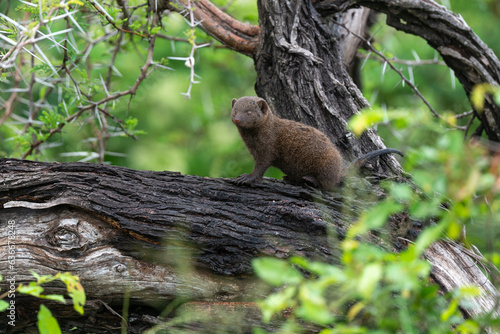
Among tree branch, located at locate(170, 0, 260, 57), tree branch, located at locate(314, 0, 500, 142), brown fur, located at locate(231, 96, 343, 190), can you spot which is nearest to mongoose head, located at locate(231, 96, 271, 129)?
brown fur, located at locate(231, 96, 343, 190)

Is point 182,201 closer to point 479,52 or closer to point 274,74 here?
point 274,74

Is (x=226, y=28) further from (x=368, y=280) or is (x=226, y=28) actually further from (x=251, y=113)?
(x=368, y=280)

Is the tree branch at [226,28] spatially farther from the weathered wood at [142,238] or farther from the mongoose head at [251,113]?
the weathered wood at [142,238]

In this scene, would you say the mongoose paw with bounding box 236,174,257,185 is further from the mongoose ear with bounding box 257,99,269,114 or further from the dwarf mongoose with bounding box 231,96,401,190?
the mongoose ear with bounding box 257,99,269,114

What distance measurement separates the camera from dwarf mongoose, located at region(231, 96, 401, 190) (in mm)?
4211

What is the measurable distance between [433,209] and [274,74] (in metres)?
3.56

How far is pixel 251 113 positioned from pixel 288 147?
0.50m

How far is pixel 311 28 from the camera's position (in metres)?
4.91

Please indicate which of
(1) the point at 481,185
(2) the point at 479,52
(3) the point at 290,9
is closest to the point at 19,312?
(1) the point at 481,185

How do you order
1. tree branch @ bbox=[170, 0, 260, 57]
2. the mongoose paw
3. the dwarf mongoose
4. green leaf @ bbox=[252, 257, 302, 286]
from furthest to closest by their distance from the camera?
1. tree branch @ bbox=[170, 0, 260, 57]
2. the dwarf mongoose
3. the mongoose paw
4. green leaf @ bbox=[252, 257, 302, 286]

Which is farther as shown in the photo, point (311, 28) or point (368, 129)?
point (311, 28)

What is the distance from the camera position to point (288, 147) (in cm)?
456

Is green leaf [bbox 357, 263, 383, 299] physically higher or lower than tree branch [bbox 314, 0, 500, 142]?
lower

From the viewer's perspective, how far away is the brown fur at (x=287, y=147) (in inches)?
166
